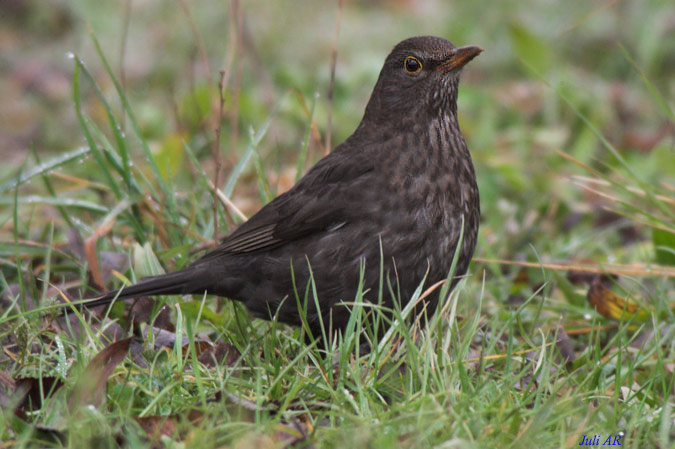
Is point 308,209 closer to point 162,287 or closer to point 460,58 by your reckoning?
point 162,287

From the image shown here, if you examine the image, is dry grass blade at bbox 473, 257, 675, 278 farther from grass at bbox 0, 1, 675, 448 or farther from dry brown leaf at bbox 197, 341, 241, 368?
dry brown leaf at bbox 197, 341, 241, 368

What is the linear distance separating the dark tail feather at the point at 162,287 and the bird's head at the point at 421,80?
0.96m

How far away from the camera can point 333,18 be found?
8.96m

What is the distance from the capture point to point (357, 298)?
285cm

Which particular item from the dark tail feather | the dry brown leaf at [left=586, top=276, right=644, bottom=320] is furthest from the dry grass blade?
the dark tail feather

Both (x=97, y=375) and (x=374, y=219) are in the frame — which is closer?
(x=97, y=375)

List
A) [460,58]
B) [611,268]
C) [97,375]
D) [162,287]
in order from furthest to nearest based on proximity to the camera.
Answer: [611,268]
[460,58]
[162,287]
[97,375]

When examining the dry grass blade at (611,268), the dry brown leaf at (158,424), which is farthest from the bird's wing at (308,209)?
the dry brown leaf at (158,424)

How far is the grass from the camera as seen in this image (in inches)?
96.1

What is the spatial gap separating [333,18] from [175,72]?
194cm

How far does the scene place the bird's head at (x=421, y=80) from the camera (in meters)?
3.52

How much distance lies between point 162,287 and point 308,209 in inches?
24.5

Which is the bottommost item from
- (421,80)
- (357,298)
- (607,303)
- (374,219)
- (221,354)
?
(607,303)

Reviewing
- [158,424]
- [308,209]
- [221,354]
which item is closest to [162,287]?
[221,354]
